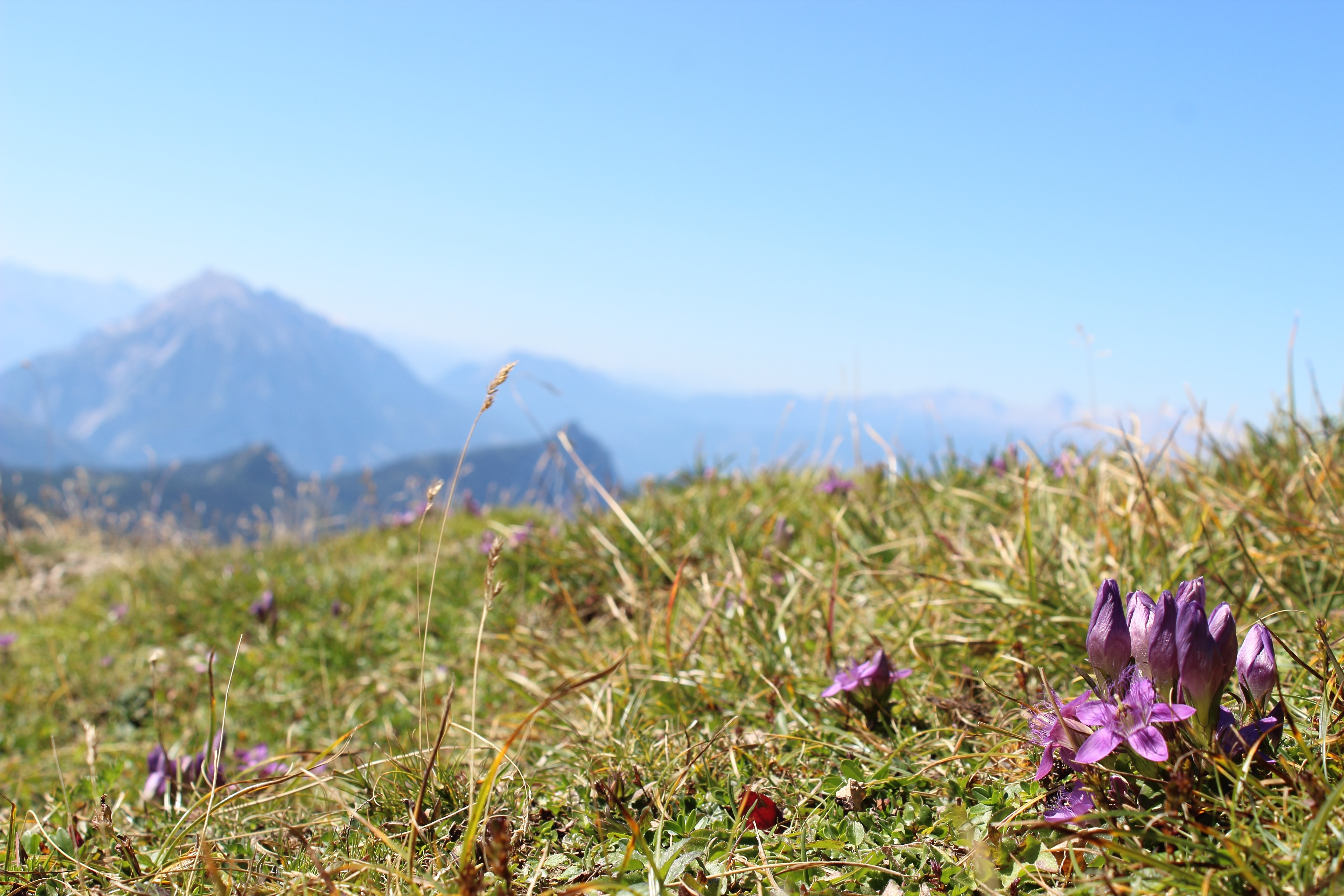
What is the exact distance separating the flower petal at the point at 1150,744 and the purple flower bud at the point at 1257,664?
0.28 m

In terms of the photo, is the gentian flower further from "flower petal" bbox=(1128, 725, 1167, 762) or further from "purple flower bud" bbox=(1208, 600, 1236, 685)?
"purple flower bud" bbox=(1208, 600, 1236, 685)

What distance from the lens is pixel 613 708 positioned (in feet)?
9.04

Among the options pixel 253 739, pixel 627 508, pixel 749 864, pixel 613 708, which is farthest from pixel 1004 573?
pixel 253 739

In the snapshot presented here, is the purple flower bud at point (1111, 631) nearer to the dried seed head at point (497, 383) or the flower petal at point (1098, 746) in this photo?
the flower petal at point (1098, 746)

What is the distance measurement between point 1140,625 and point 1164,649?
9cm

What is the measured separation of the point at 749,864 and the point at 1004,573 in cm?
206

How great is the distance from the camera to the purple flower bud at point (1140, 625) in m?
1.63

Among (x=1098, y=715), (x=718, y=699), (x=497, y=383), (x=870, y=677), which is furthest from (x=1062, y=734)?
(x=497, y=383)

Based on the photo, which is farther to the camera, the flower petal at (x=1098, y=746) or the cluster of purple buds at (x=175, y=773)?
the cluster of purple buds at (x=175, y=773)

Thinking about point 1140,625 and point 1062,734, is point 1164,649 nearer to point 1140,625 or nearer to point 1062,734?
point 1140,625

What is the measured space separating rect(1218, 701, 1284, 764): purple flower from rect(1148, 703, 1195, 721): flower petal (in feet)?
0.40

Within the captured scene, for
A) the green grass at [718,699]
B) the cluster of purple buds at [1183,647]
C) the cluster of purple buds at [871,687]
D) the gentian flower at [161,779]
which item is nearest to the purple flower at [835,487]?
the green grass at [718,699]

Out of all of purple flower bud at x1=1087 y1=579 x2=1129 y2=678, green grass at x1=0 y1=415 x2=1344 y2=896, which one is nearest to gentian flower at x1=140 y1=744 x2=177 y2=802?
green grass at x1=0 y1=415 x2=1344 y2=896

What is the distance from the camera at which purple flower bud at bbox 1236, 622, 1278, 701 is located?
5.27ft
